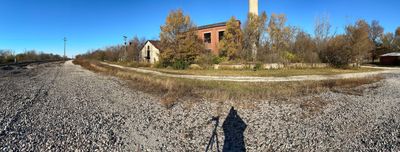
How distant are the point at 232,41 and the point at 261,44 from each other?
428 cm

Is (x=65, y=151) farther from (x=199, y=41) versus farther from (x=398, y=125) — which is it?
(x=199, y=41)

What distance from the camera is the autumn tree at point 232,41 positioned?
29.4m

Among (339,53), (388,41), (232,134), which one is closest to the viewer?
(232,134)

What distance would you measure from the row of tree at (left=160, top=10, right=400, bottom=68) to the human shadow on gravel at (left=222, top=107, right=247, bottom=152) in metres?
21.5

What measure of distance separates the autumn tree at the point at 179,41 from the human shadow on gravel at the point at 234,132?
2189cm

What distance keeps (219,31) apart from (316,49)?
58.2ft

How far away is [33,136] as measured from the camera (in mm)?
4391

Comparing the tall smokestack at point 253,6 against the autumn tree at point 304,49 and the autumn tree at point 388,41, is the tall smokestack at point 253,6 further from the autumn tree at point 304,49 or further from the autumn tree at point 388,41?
the autumn tree at point 388,41

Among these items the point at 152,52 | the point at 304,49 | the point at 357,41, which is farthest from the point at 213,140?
the point at 152,52

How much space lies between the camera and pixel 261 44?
29.7 meters

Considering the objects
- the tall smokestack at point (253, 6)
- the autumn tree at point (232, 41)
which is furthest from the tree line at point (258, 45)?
the tall smokestack at point (253, 6)

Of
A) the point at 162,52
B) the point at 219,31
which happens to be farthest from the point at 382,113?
the point at 219,31

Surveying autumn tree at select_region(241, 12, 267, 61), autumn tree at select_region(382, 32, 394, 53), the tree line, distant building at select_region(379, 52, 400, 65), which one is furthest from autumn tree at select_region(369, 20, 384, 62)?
autumn tree at select_region(241, 12, 267, 61)

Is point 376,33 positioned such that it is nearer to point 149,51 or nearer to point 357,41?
point 357,41
